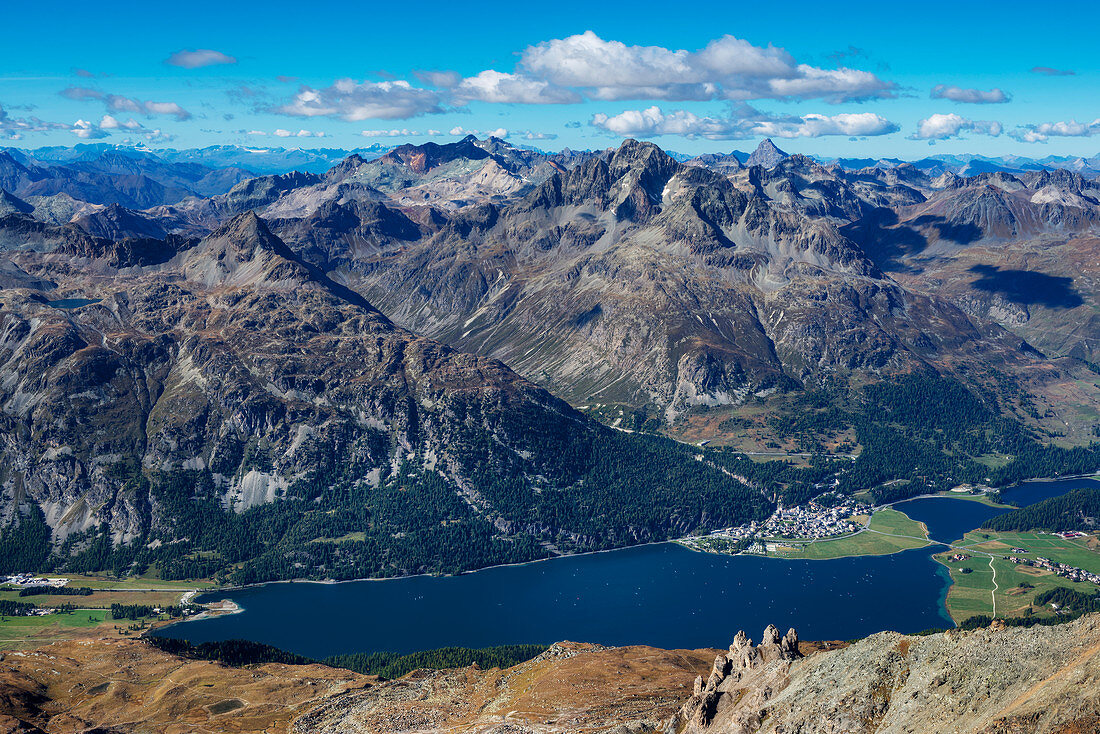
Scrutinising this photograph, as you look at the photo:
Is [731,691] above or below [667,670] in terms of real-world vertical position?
above

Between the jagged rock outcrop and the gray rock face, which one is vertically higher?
the gray rock face

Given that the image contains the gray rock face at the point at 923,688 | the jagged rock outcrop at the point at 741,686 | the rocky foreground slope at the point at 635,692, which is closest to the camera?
the gray rock face at the point at 923,688

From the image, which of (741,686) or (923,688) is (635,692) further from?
(923,688)

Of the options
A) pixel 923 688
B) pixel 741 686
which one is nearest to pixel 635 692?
pixel 741 686

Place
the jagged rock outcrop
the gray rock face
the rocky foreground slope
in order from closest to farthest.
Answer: the gray rock face → the rocky foreground slope → the jagged rock outcrop

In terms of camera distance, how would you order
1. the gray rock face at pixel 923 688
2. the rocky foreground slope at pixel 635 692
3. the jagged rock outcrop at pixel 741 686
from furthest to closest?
the jagged rock outcrop at pixel 741 686 → the rocky foreground slope at pixel 635 692 → the gray rock face at pixel 923 688

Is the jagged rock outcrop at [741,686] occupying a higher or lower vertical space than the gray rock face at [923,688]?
lower

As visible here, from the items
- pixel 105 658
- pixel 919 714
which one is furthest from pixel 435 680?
pixel 919 714

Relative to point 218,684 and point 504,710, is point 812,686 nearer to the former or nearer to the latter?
point 504,710
